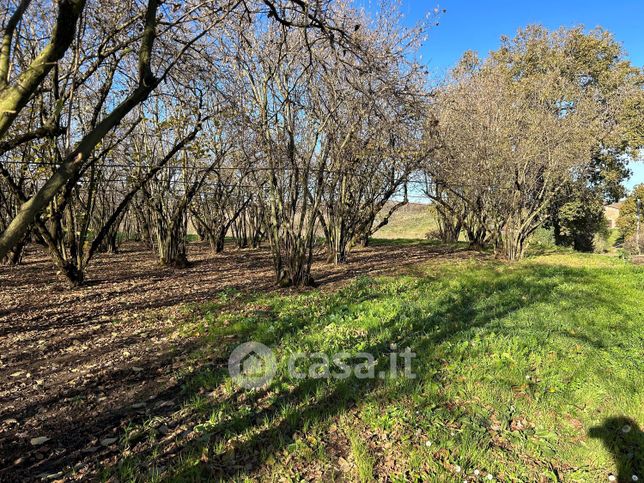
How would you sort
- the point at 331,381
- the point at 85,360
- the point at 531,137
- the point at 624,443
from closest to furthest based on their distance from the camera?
the point at 624,443 → the point at 331,381 → the point at 85,360 → the point at 531,137

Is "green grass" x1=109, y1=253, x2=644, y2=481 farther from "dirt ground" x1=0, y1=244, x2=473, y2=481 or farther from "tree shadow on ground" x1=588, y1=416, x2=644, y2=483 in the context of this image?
"dirt ground" x1=0, y1=244, x2=473, y2=481

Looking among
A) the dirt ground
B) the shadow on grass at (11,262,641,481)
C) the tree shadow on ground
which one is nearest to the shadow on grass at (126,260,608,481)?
the shadow on grass at (11,262,641,481)

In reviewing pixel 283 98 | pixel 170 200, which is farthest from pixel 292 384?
pixel 170 200

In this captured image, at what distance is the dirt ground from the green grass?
→ 0.38m

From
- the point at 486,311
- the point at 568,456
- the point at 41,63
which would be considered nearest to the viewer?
the point at 41,63

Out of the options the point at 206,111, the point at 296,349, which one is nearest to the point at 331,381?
the point at 296,349

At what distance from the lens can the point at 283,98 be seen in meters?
7.49

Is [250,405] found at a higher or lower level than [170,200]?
lower

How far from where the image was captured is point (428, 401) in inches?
127

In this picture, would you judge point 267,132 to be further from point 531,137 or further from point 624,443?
point 531,137

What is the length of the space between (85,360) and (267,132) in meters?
4.87

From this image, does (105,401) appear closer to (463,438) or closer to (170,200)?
(463,438)

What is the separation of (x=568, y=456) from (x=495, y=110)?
1144 centimetres

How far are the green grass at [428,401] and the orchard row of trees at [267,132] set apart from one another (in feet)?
6.37
